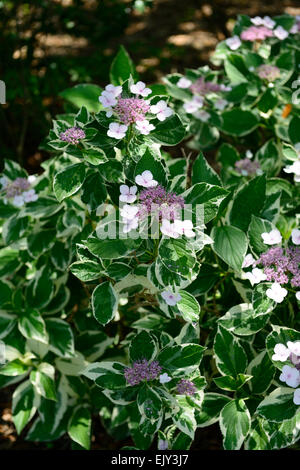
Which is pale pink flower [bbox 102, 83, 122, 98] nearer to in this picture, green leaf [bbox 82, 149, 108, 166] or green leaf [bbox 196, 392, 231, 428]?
green leaf [bbox 82, 149, 108, 166]

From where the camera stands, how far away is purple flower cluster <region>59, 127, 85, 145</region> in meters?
1.29

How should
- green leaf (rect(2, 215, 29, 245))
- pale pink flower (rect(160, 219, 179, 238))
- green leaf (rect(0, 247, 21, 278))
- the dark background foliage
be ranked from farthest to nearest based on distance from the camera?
the dark background foliage → green leaf (rect(0, 247, 21, 278)) → green leaf (rect(2, 215, 29, 245)) → pale pink flower (rect(160, 219, 179, 238))

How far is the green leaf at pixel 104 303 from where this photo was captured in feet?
4.21

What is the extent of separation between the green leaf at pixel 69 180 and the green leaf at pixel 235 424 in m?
0.64

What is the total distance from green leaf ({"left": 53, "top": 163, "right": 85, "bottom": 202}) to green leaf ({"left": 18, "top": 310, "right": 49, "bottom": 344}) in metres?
0.46

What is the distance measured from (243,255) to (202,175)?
0.23 metres

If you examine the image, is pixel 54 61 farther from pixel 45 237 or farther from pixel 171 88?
pixel 45 237

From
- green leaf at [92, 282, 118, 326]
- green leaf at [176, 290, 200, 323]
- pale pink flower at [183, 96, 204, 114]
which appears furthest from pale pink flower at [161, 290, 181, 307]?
pale pink flower at [183, 96, 204, 114]

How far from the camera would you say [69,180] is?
1322mm

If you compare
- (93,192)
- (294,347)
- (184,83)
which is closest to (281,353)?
(294,347)

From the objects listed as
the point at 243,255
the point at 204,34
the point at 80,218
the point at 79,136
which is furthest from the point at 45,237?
the point at 204,34

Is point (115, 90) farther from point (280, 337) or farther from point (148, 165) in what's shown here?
point (280, 337)

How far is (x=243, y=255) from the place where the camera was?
140 centimetres

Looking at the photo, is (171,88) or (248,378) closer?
Answer: (248,378)
